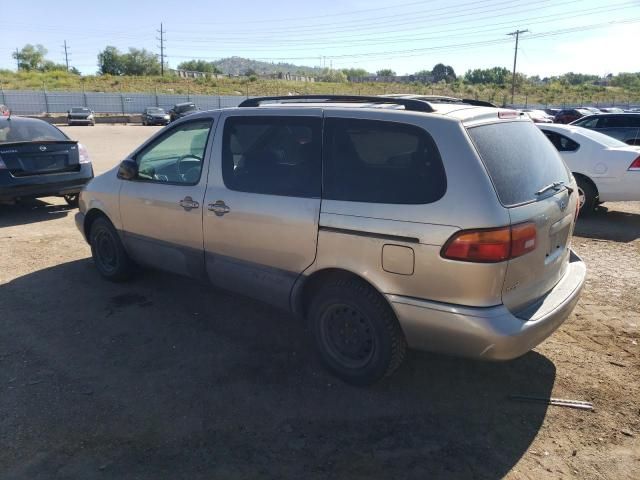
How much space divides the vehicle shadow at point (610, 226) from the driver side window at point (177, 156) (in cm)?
583

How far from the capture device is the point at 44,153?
26.1ft

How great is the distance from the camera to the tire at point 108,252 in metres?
5.18

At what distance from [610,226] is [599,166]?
996mm

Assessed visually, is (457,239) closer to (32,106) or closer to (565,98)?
(32,106)

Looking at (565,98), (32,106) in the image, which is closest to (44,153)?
(32,106)

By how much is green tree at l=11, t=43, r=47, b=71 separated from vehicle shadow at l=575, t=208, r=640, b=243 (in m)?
113

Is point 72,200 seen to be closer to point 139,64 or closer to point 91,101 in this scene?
point 91,101

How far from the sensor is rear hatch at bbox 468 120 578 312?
2.94 m

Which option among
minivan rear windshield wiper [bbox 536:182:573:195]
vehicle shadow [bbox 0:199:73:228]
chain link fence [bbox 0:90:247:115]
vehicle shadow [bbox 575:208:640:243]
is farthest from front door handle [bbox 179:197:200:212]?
chain link fence [bbox 0:90:247:115]

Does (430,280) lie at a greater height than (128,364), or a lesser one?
greater

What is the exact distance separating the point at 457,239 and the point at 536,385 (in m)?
1.42

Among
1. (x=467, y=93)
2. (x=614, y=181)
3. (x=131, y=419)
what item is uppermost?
(x=467, y=93)

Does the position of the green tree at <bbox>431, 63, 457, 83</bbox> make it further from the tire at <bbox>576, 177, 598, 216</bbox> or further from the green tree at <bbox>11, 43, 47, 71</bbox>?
the tire at <bbox>576, 177, 598, 216</bbox>

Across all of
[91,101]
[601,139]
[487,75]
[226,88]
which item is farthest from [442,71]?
[601,139]
